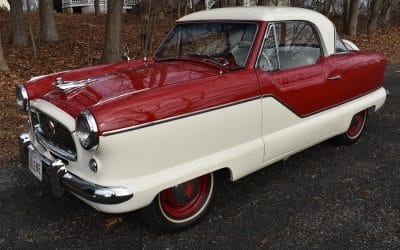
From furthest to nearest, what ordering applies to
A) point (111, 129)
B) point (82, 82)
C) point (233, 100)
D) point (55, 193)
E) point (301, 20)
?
point (301, 20) → point (82, 82) → point (233, 100) → point (55, 193) → point (111, 129)

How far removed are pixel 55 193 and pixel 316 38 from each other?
115 inches

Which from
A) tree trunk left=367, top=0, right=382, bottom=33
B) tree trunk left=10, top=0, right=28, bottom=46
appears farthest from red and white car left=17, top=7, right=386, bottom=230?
tree trunk left=367, top=0, right=382, bottom=33

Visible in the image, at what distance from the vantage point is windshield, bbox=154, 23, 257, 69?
3711 mm

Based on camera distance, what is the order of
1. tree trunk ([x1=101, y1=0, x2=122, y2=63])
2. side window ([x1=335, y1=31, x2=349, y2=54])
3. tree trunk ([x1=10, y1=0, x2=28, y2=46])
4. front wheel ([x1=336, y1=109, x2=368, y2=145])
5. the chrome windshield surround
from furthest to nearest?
tree trunk ([x1=10, y1=0, x2=28, y2=46]) < tree trunk ([x1=101, y1=0, x2=122, y2=63]) < front wheel ([x1=336, y1=109, x2=368, y2=145]) < side window ([x1=335, y1=31, x2=349, y2=54]) < the chrome windshield surround

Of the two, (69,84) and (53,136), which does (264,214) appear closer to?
(53,136)

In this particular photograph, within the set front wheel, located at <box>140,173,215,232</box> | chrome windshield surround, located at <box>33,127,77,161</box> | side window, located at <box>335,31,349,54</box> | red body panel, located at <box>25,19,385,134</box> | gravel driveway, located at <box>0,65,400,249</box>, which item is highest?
side window, located at <box>335,31,349,54</box>

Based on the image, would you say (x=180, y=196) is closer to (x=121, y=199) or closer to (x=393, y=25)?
(x=121, y=199)

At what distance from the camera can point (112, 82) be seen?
3438mm

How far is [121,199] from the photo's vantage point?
109 inches

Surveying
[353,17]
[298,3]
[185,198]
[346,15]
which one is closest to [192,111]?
[185,198]

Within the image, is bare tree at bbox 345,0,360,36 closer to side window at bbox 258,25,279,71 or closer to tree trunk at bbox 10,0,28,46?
tree trunk at bbox 10,0,28,46

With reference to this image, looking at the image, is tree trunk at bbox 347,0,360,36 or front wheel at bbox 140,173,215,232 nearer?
front wheel at bbox 140,173,215,232

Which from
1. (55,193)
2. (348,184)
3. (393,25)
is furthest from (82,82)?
→ (393,25)

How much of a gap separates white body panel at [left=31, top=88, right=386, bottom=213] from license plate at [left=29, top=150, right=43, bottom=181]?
84 millimetres
